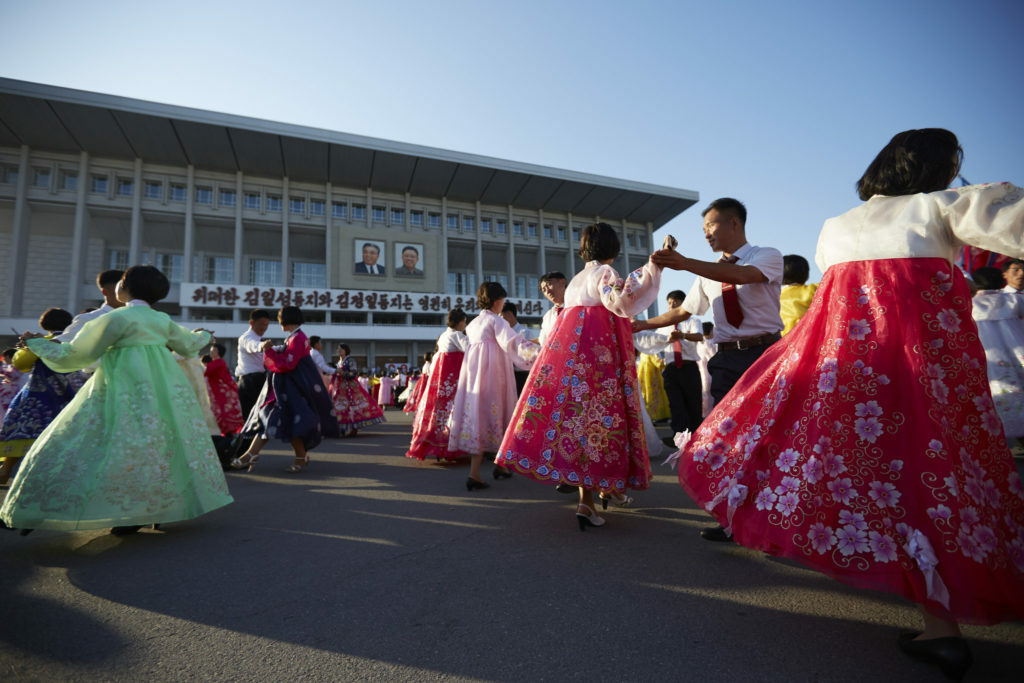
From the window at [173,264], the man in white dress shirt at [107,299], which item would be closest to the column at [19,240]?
the window at [173,264]

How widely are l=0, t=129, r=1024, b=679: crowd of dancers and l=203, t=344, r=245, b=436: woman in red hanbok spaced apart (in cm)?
229

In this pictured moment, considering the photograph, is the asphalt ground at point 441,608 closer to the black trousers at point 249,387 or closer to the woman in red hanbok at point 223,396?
Result: the black trousers at point 249,387

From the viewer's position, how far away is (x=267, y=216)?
31.0 metres

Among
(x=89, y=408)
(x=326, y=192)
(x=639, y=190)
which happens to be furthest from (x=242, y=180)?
(x=89, y=408)

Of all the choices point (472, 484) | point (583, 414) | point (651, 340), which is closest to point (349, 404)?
point (472, 484)

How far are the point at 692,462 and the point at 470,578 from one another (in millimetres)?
1031

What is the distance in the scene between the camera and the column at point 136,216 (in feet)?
89.6

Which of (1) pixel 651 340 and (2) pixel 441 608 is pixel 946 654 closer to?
(2) pixel 441 608

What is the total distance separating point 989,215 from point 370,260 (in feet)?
110

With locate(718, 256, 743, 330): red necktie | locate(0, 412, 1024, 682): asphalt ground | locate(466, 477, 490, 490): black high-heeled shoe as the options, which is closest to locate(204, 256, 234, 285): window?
locate(466, 477, 490, 490): black high-heeled shoe

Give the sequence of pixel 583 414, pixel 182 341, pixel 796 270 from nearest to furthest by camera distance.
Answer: pixel 583 414 → pixel 182 341 → pixel 796 270

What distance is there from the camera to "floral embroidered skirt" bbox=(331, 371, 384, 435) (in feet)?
27.2

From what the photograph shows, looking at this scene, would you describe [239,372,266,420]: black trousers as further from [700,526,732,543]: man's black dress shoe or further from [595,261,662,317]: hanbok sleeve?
[700,526,732,543]: man's black dress shoe

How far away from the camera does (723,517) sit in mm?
1669
